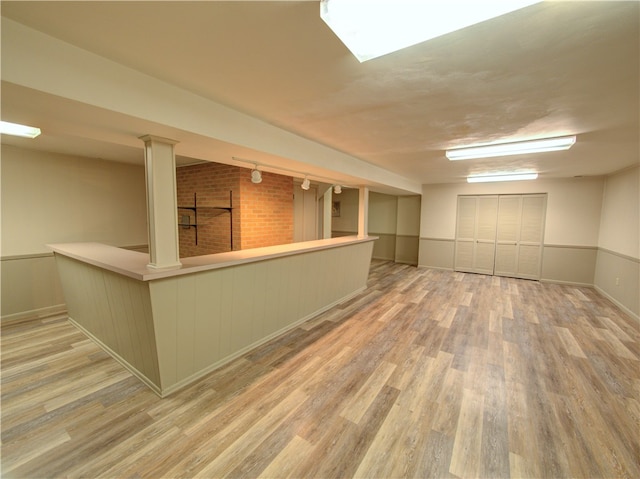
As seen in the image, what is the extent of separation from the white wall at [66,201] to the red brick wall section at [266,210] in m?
2.11

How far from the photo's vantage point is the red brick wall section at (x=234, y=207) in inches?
167

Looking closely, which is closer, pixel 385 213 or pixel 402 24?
pixel 402 24

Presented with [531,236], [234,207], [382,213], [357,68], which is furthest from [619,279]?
[234,207]

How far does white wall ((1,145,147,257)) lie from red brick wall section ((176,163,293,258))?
814mm

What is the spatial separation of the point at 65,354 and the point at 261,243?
270 cm

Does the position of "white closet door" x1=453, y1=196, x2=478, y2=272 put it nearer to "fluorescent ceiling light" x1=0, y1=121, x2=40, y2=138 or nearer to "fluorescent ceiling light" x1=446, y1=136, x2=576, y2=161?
"fluorescent ceiling light" x1=446, y1=136, x2=576, y2=161

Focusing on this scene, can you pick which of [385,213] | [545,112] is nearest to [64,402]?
[545,112]

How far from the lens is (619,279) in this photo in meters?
4.44

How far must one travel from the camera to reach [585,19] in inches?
42.6

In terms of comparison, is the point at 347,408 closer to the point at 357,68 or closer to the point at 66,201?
the point at 357,68

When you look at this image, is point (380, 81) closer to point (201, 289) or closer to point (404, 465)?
point (201, 289)

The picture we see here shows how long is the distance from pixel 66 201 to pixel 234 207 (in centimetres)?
246

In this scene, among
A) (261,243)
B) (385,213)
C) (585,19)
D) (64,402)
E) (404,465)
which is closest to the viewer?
(585,19)

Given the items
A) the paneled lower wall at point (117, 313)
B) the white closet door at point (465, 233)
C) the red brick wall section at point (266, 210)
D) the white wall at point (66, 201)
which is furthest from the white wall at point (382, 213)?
the paneled lower wall at point (117, 313)
